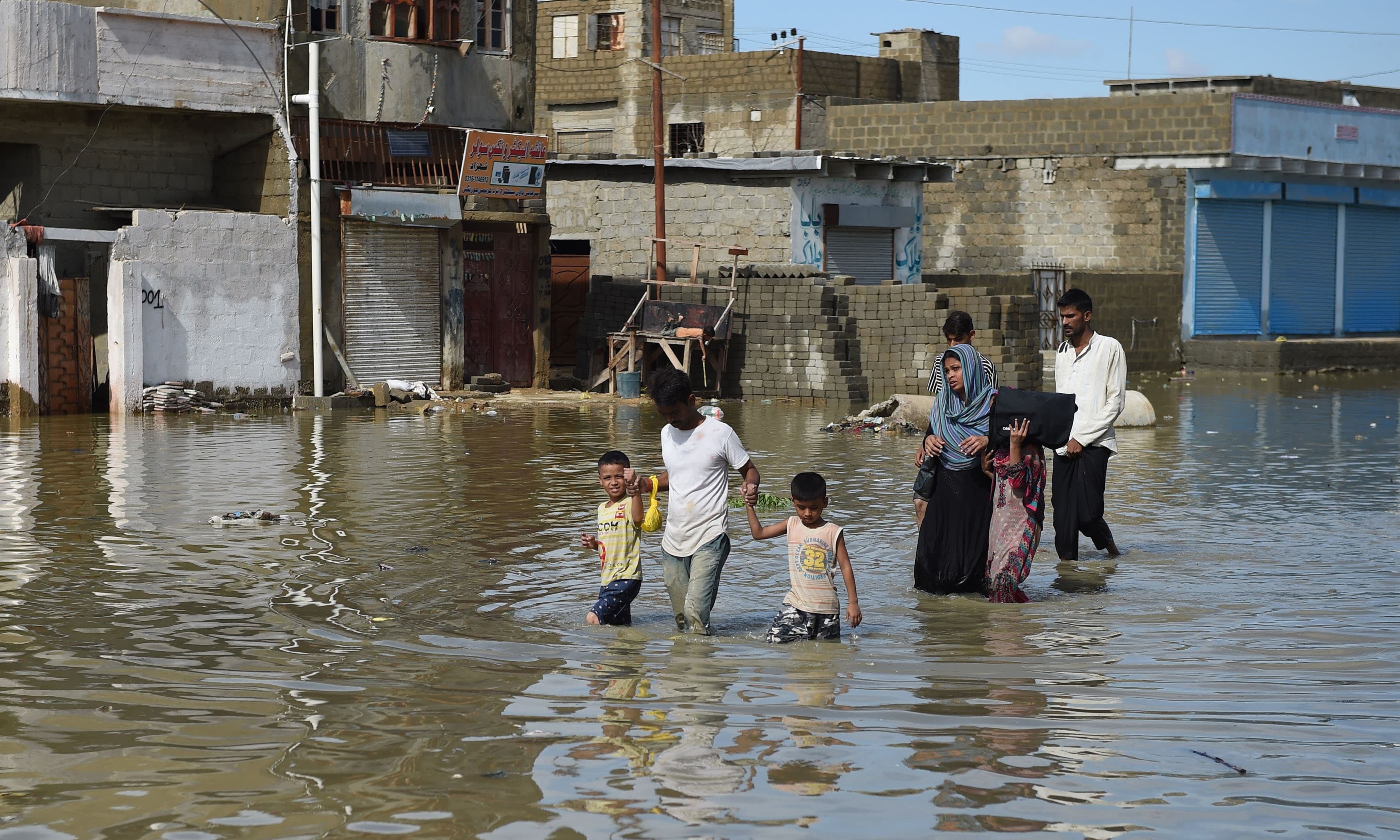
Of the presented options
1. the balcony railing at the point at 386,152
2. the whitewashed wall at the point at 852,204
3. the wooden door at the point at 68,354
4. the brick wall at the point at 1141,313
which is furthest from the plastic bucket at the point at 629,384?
the brick wall at the point at 1141,313

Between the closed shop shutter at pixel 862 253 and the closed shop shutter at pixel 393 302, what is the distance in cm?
808

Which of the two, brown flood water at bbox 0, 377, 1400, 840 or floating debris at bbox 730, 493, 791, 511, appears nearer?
brown flood water at bbox 0, 377, 1400, 840

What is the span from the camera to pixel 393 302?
24406 mm

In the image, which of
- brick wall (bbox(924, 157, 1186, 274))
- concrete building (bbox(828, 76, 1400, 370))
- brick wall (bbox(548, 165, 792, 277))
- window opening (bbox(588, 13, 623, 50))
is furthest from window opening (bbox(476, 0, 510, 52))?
window opening (bbox(588, 13, 623, 50))

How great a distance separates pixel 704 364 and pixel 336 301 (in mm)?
5958

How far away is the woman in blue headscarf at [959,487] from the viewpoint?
859 centimetres

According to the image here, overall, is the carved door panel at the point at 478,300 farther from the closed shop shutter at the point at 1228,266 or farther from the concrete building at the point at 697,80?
the closed shop shutter at the point at 1228,266

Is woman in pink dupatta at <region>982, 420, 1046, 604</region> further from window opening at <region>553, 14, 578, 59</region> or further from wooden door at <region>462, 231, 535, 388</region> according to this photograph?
window opening at <region>553, 14, 578, 59</region>

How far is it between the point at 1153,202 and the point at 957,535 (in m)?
27.2

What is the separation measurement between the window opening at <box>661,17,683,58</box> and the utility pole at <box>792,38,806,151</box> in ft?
34.8

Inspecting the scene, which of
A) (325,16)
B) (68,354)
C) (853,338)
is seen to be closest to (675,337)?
(853,338)

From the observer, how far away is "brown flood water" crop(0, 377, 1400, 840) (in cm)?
474

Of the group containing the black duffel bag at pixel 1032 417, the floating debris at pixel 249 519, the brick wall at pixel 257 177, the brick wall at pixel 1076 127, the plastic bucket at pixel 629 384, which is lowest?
the floating debris at pixel 249 519

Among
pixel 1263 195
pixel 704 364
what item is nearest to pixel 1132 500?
pixel 704 364
